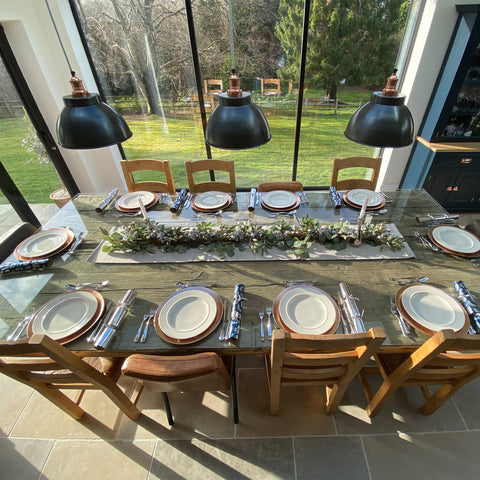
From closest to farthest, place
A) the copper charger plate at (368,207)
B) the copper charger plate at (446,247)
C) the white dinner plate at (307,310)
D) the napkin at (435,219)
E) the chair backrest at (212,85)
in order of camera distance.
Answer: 1. the white dinner plate at (307,310)
2. the copper charger plate at (446,247)
3. the napkin at (435,219)
4. the copper charger plate at (368,207)
5. the chair backrest at (212,85)

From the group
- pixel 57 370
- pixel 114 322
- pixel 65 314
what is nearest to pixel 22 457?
pixel 57 370

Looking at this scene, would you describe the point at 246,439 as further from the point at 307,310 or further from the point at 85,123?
the point at 85,123

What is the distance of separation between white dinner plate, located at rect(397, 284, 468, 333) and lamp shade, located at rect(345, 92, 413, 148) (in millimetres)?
666

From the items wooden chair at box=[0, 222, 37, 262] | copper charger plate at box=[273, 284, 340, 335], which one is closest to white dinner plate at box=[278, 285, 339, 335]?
copper charger plate at box=[273, 284, 340, 335]

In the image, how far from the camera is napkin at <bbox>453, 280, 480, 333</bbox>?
112cm

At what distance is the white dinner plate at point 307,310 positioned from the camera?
1141 mm

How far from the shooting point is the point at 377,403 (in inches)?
54.4

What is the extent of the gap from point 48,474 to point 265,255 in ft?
5.13

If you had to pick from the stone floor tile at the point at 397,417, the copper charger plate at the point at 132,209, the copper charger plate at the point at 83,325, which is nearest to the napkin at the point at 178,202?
the copper charger plate at the point at 132,209

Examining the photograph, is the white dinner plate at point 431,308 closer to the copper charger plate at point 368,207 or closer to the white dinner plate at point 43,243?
the copper charger plate at point 368,207

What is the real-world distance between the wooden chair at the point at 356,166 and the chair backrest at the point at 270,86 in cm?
127

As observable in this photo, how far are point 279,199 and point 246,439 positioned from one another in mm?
1448

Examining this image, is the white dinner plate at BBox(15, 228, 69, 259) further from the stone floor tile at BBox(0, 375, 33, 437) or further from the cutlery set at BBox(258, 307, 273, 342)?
the cutlery set at BBox(258, 307, 273, 342)

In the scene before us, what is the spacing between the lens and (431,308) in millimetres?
1183
